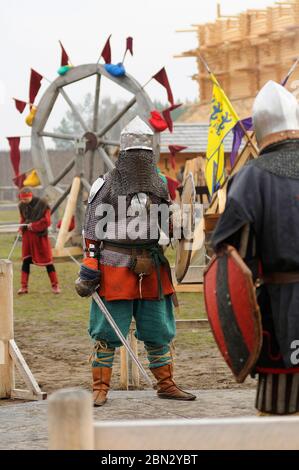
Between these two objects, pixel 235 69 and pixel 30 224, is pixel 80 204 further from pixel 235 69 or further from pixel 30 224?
pixel 235 69

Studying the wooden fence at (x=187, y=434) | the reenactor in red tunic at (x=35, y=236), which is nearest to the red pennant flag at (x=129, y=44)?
the reenactor in red tunic at (x=35, y=236)

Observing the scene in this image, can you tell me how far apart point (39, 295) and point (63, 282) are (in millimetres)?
1457

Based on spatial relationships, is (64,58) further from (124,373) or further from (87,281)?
(87,281)

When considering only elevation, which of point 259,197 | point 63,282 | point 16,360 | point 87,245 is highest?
point 259,197

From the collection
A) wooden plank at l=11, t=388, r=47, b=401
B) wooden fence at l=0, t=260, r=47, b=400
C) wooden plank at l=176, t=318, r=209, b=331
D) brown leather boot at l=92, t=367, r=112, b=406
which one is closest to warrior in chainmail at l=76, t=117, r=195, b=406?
brown leather boot at l=92, t=367, r=112, b=406

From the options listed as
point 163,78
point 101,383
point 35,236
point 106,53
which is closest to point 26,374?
point 101,383

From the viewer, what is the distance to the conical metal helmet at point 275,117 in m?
3.91

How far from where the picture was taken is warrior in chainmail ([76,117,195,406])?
5605mm

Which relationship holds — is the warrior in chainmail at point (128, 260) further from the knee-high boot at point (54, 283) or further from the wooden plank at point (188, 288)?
the knee-high boot at point (54, 283)

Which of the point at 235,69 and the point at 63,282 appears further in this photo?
the point at 235,69

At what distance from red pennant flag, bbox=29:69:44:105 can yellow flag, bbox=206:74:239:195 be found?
14.5 ft

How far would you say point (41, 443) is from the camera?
15.3 ft

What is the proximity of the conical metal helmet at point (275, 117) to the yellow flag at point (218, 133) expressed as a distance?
8.38 meters

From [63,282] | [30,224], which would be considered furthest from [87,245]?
[63,282]
